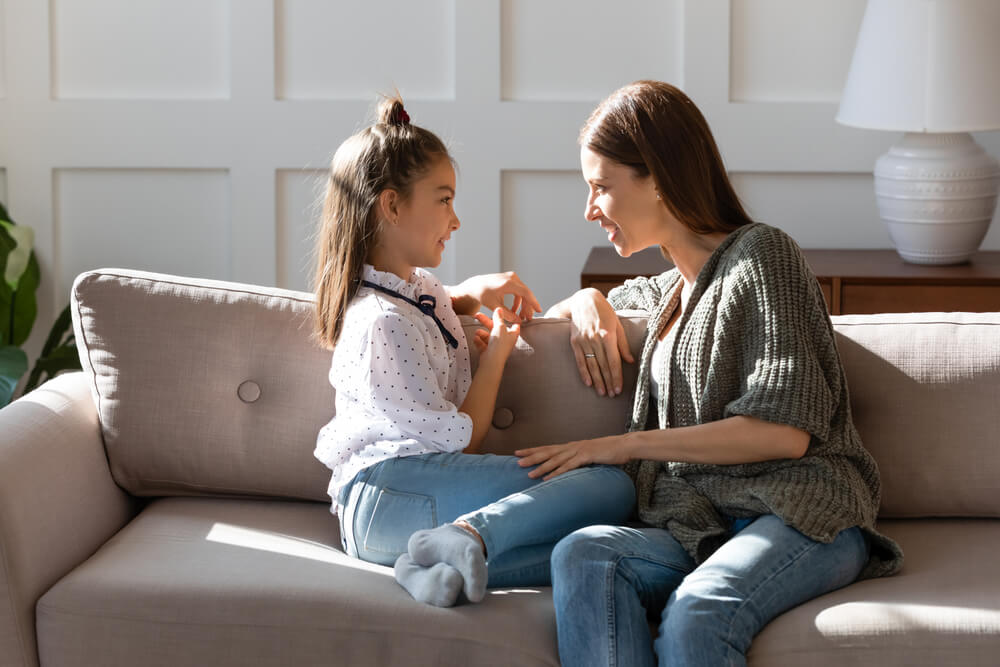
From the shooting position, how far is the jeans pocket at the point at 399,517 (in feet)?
5.67

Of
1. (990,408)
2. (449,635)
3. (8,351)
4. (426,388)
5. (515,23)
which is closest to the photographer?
(449,635)

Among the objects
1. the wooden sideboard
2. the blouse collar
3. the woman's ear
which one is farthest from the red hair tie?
the wooden sideboard

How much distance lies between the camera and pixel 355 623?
61.8 inches

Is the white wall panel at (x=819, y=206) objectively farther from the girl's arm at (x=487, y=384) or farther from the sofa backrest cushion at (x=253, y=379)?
the girl's arm at (x=487, y=384)

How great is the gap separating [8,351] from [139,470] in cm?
130

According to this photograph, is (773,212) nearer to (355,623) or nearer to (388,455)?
(388,455)

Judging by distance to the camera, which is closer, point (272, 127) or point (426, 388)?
point (426, 388)

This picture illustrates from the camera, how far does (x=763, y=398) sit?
1.64m

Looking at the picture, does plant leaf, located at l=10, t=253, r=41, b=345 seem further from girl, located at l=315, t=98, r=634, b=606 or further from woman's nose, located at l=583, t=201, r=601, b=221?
woman's nose, located at l=583, t=201, r=601, b=221

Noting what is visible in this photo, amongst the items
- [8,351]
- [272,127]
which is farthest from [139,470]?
[272,127]

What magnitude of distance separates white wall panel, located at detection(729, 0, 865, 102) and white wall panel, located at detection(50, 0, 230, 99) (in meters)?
1.40

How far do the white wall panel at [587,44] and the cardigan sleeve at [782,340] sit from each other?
1.65m

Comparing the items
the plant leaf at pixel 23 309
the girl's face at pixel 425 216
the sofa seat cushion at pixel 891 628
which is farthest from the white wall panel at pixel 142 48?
the sofa seat cushion at pixel 891 628

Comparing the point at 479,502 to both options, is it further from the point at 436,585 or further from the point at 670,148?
the point at 670,148
